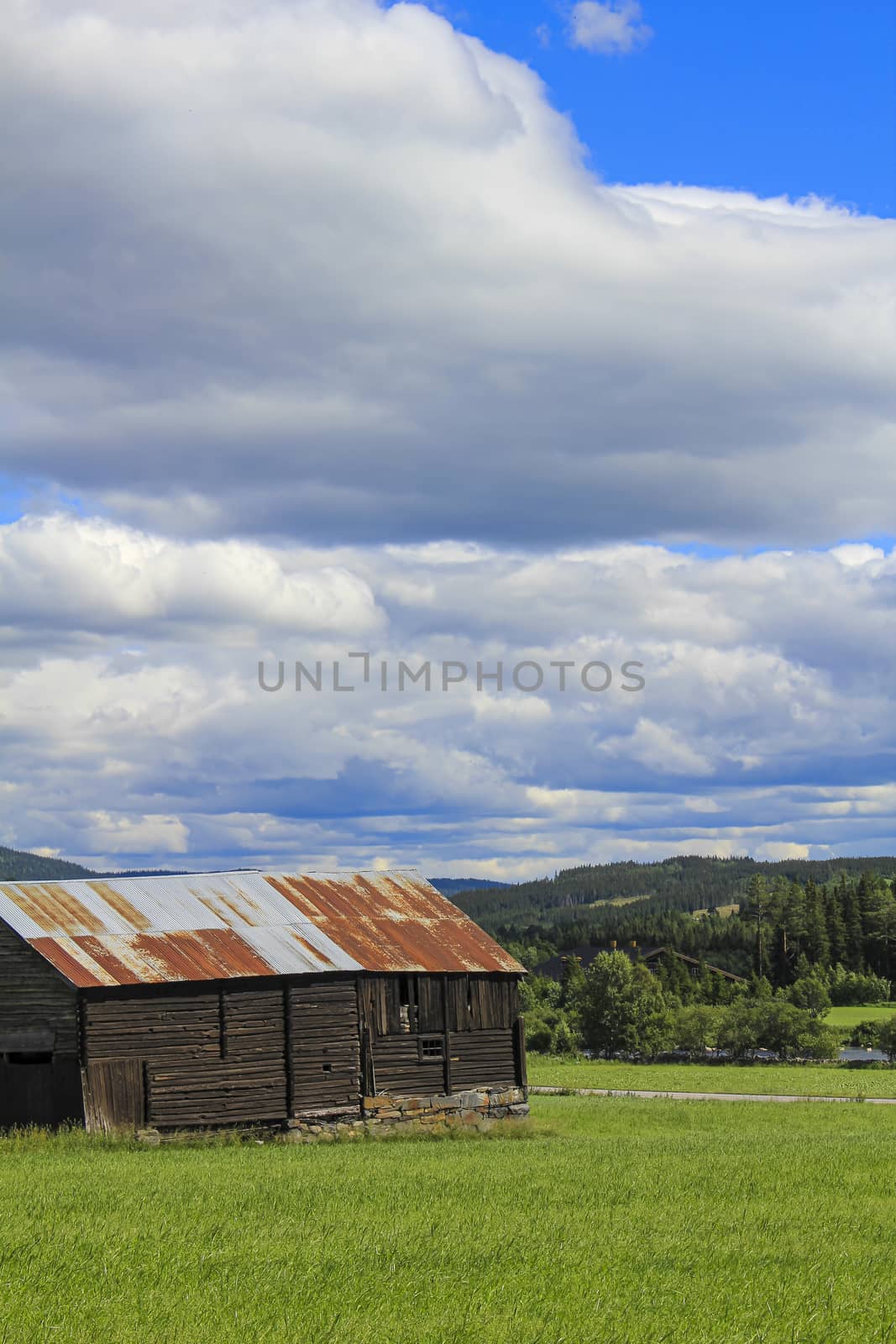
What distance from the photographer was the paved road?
171 feet

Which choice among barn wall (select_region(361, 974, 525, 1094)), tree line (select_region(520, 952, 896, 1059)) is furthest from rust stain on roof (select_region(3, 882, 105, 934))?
tree line (select_region(520, 952, 896, 1059))

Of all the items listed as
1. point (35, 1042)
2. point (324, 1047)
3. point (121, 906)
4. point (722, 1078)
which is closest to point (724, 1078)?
point (722, 1078)

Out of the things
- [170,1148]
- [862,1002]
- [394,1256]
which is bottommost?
[862,1002]

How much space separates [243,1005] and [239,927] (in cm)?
302

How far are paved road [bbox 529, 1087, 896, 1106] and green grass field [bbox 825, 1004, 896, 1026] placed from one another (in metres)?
64.0

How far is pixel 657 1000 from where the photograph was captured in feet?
279

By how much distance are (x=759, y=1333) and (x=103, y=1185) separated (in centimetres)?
1162

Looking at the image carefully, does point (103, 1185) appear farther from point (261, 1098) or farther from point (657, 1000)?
point (657, 1000)

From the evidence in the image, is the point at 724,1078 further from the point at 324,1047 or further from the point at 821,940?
the point at 821,940

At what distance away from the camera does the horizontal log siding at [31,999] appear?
33000 mm

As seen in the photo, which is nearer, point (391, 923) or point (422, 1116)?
point (422, 1116)

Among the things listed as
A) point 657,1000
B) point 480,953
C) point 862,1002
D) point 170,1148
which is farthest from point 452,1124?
point 862,1002

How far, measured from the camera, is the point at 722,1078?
6612 cm

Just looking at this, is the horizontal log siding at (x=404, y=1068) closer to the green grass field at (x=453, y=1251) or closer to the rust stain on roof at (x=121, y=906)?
the rust stain on roof at (x=121, y=906)
